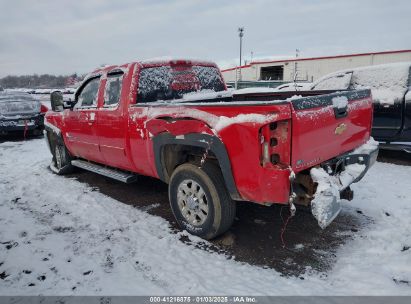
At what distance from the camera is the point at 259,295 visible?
2.65 m

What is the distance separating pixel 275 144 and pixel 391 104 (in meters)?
4.93

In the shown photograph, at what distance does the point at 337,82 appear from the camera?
25.0ft

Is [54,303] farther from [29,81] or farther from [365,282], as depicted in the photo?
[29,81]

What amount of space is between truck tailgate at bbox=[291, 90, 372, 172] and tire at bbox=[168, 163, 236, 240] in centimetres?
86

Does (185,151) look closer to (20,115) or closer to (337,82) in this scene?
(337,82)

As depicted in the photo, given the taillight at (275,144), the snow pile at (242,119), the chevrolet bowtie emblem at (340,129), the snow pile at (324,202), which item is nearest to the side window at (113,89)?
the snow pile at (242,119)

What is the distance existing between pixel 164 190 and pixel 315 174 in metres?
2.99

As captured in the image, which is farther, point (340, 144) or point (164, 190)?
point (164, 190)

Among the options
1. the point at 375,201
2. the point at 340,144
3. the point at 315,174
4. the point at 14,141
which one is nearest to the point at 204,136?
the point at 315,174

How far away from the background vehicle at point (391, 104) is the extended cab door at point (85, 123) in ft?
17.8

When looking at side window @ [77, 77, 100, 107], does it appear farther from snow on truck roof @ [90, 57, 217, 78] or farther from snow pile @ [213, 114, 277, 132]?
snow pile @ [213, 114, 277, 132]

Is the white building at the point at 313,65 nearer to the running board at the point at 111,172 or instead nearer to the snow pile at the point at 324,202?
the running board at the point at 111,172

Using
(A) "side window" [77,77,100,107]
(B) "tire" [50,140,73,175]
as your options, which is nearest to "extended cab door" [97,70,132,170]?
(A) "side window" [77,77,100,107]

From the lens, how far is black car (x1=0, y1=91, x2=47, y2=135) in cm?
1016
